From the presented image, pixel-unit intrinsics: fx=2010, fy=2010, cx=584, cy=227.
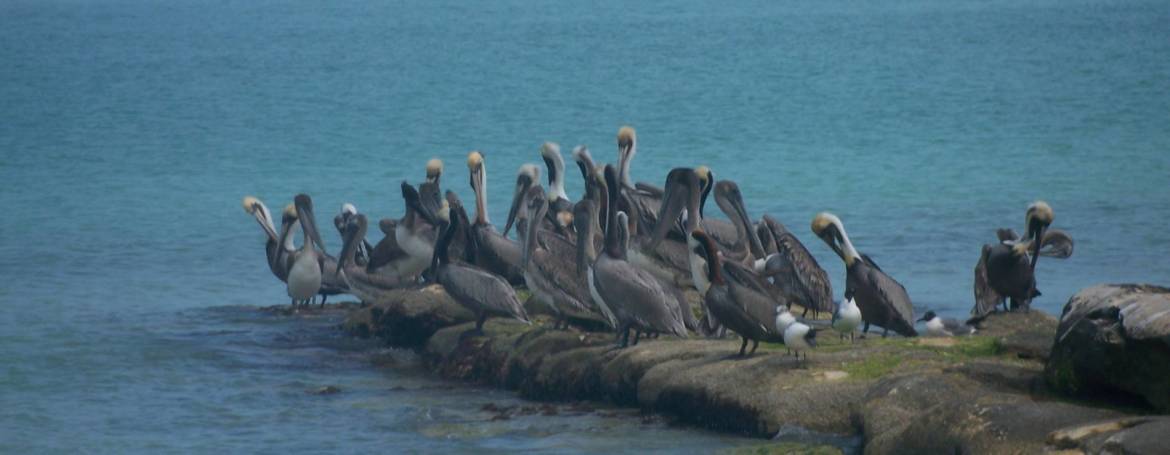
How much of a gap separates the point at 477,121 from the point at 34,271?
2430cm

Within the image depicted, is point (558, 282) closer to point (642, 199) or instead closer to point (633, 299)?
point (633, 299)

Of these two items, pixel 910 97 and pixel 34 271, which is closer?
pixel 34 271

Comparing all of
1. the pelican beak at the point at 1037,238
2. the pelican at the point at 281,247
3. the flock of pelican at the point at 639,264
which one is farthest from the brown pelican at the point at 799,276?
the pelican at the point at 281,247

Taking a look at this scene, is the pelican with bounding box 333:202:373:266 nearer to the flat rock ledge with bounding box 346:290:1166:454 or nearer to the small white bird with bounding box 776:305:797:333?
the flat rock ledge with bounding box 346:290:1166:454

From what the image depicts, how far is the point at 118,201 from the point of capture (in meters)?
30.0

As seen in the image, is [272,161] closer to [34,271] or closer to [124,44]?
[34,271]

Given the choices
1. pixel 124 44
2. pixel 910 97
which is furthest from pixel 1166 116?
pixel 124 44

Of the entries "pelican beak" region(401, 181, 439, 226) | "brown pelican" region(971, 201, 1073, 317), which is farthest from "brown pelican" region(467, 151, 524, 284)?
"brown pelican" region(971, 201, 1073, 317)

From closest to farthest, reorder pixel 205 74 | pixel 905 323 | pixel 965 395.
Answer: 1. pixel 965 395
2. pixel 905 323
3. pixel 205 74

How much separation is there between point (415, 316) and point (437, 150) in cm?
2598

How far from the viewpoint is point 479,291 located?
13.0 meters

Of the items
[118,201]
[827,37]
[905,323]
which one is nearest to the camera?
[905,323]

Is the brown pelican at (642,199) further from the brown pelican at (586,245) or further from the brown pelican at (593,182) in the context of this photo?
the brown pelican at (586,245)

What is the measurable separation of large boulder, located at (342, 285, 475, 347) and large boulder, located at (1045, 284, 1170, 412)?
18.4 ft
